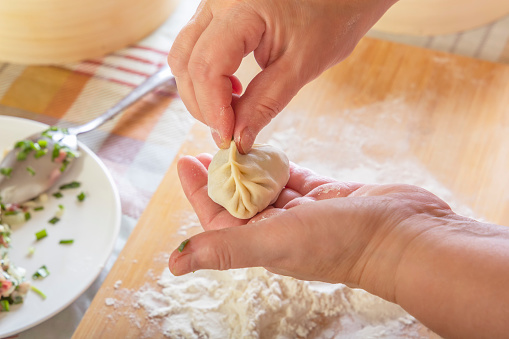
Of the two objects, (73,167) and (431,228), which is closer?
(431,228)

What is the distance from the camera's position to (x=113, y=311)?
1.57 metres

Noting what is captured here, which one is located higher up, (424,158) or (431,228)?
(431,228)

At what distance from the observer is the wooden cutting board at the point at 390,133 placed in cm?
179

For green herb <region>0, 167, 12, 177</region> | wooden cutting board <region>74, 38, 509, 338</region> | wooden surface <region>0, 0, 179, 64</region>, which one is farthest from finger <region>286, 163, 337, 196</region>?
wooden surface <region>0, 0, 179, 64</region>

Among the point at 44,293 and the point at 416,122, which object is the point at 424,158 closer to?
the point at 416,122

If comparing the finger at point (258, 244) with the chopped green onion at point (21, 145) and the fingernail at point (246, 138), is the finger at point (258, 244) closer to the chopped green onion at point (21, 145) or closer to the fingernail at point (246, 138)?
the fingernail at point (246, 138)

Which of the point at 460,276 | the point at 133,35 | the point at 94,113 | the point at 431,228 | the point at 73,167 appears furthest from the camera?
the point at 133,35

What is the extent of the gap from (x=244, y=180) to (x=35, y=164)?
88 centimetres

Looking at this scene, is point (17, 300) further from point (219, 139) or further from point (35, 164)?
point (219, 139)

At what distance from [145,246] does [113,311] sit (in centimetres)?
24

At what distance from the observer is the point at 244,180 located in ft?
4.89

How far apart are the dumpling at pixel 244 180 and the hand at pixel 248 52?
6 cm

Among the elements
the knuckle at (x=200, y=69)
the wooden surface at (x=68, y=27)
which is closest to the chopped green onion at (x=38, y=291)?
the knuckle at (x=200, y=69)

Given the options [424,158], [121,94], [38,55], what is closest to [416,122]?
[424,158]
